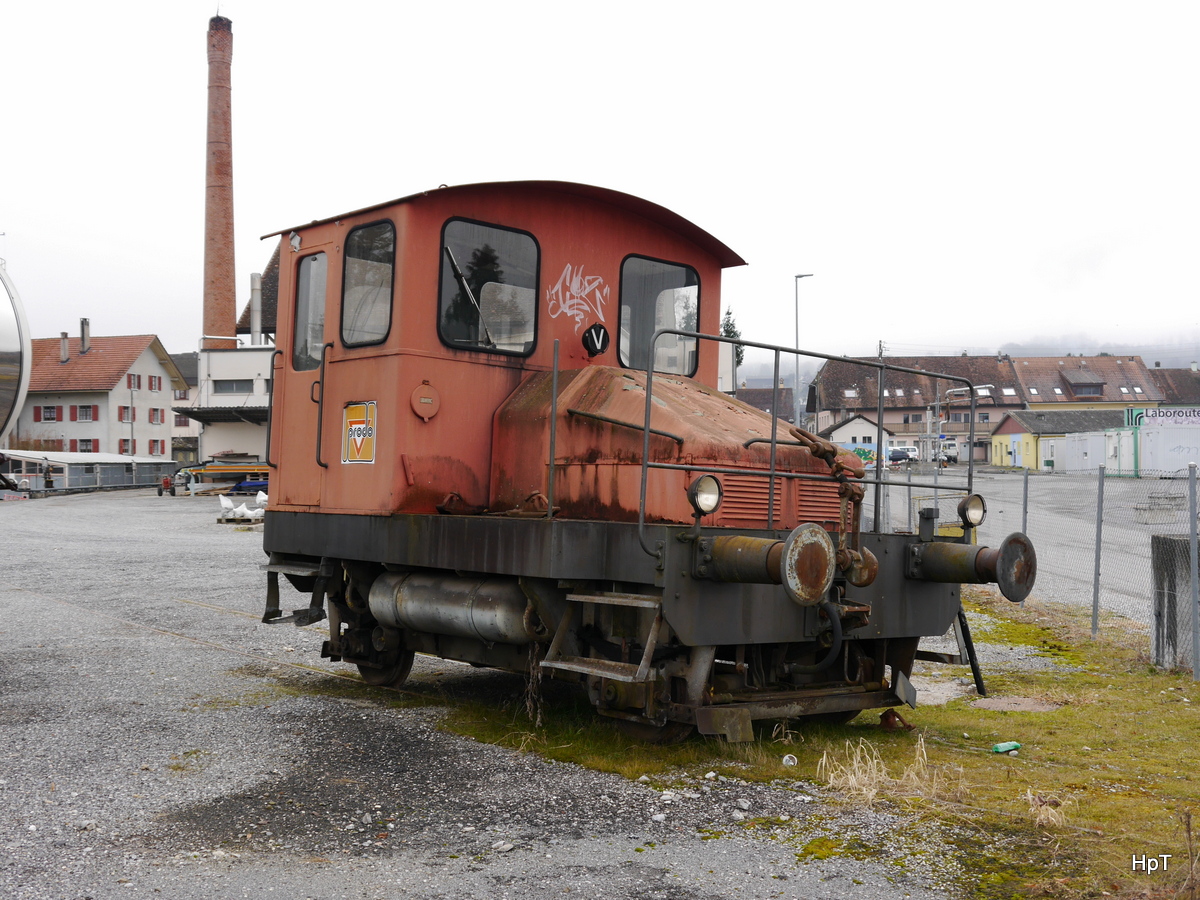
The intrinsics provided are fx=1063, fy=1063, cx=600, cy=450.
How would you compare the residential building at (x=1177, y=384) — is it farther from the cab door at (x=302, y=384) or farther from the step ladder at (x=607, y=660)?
the step ladder at (x=607, y=660)

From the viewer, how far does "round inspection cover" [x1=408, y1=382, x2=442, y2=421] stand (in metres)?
6.29

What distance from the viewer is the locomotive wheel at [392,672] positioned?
7.32m

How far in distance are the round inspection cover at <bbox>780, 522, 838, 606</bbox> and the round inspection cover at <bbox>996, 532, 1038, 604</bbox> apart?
3.95 ft

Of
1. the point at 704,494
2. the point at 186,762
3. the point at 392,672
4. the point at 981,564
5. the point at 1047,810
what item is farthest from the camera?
the point at 392,672

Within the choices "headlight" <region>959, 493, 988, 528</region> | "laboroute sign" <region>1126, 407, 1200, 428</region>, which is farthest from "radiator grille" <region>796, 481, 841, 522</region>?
"laboroute sign" <region>1126, 407, 1200, 428</region>

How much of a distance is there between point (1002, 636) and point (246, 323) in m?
37.3

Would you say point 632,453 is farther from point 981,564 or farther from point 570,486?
point 981,564

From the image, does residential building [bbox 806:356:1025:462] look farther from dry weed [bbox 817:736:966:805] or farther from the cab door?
dry weed [bbox 817:736:966:805]

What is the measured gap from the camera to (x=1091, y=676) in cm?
810

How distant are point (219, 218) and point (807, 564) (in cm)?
3700

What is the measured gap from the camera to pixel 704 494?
499 cm

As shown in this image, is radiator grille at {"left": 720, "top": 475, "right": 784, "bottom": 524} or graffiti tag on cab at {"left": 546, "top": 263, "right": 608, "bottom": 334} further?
graffiti tag on cab at {"left": 546, "top": 263, "right": 608, "bottom": 334}

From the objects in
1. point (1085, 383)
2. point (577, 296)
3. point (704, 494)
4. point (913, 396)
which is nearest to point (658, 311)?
point (577, 296)

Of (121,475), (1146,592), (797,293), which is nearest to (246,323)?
(121,475)
